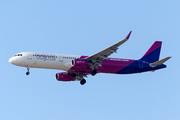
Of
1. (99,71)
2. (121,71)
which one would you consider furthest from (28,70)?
(121,71)

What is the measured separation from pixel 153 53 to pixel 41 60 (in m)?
20.7

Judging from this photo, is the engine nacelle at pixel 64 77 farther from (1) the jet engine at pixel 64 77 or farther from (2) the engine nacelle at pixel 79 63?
(2) the engine nacelle at pixel 79 63

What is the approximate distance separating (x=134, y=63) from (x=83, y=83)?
9.24 metres

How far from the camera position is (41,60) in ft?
195

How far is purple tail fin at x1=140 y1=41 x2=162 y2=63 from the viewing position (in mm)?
67188

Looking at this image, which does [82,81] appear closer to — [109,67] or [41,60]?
[109,67]

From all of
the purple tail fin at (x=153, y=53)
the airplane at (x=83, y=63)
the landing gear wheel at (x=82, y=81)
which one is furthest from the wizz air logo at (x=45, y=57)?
the purple tail fin at (x=153, y=53)

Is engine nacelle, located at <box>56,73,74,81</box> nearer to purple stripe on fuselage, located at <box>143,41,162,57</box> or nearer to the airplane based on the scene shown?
the airplane

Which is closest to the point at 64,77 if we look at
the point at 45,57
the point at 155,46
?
the point at 45,57

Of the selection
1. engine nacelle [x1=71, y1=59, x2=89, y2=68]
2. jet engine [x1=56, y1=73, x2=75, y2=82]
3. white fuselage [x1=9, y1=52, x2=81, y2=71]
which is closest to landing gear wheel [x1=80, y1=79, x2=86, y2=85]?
jet engine [x1=56, y1=73, x2=75, y2=82]

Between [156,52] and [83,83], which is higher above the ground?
[156,52]

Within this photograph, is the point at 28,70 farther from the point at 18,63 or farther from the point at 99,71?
the point at 99,71

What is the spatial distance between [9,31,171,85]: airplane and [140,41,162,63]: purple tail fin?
3.19 feet

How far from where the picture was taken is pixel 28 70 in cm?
5984
